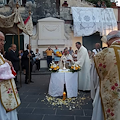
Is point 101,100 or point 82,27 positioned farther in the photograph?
point 82,27

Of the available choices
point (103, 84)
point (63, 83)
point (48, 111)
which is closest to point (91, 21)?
point (63, 83)

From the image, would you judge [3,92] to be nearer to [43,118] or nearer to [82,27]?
[43,118]

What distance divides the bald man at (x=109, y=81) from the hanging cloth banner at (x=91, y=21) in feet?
38.6

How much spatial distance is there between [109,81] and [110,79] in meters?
0.03

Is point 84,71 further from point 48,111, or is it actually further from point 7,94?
point 7,94

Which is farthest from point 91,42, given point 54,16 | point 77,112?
point 77,112

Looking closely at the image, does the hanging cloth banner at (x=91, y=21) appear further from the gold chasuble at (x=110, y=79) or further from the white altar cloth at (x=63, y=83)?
the gold chasuble at (x=110, y=79)

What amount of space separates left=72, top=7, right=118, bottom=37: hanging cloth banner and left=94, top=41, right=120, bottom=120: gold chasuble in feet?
38.9

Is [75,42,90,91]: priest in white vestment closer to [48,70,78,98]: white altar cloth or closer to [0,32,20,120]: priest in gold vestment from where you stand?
[48,70,78,98]: white altar cloth

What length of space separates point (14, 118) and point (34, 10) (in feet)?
40.3

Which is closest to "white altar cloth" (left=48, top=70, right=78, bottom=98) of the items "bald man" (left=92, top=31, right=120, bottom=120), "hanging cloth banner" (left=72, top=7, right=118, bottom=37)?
"bald man" (left=92, top=31, right=120, bottom=120)

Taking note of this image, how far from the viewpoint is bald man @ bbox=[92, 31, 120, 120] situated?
1976 mm

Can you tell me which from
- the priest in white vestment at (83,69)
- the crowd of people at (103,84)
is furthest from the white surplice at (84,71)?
the crowd of people at (103,84)

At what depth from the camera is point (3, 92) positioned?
237 cm
